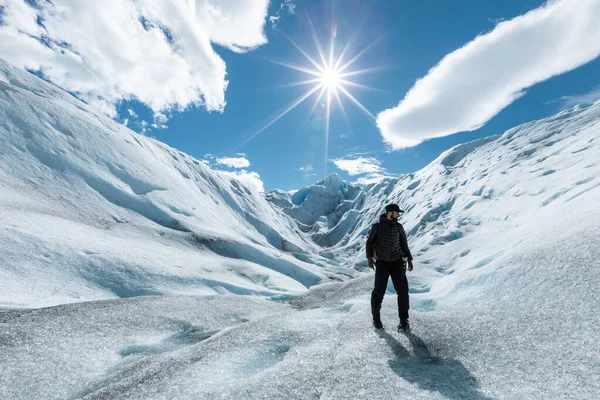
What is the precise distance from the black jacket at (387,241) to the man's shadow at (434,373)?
1.83 meters

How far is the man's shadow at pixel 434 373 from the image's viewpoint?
4098mm

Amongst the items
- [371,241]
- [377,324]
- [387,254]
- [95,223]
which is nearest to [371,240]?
[371,241]

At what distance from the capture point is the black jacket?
663 cm

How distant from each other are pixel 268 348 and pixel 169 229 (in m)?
21.6

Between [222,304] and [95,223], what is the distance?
13184 millimetres

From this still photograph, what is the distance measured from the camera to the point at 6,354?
6535 mm

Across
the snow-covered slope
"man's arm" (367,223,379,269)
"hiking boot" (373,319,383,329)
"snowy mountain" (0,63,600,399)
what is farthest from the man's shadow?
the snow-covered slope

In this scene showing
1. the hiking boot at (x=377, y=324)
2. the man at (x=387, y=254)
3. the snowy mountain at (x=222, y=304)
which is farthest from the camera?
the man at (x=387, y=254)

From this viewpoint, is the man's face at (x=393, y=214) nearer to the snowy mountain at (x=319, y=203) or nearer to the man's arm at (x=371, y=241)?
the man's arm at (x=371, y=241)

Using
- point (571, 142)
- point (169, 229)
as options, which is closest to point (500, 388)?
point (169, 229)

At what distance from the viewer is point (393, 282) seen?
6.62 meters

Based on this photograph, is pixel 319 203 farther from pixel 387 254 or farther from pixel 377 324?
pixel 377 324

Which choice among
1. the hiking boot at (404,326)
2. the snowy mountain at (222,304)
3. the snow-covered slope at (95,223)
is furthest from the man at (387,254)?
the snow-covered slope at (95,223)

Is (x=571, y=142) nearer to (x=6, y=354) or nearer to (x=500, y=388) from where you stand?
(x=500, y=388)
